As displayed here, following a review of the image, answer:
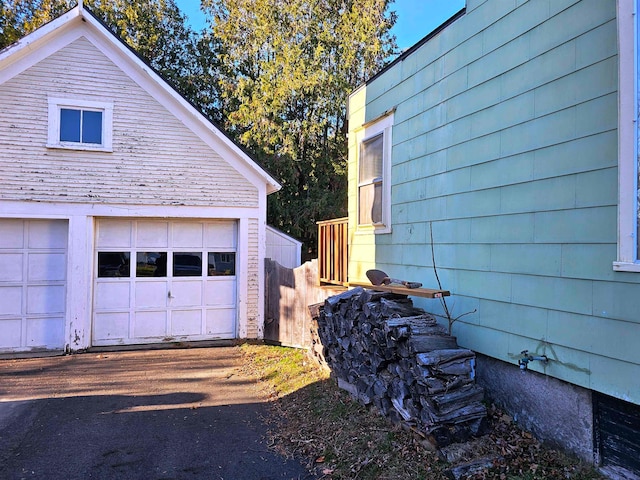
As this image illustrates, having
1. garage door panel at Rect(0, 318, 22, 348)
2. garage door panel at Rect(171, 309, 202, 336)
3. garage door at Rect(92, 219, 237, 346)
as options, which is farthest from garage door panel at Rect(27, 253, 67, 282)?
garage door panel at Rect(171, 309, 202, 336)

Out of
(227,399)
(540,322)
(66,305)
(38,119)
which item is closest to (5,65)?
(38,119)

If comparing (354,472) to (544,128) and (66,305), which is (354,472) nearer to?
(544,128)

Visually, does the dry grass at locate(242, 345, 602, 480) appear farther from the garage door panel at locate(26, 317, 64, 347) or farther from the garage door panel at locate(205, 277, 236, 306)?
the garage door panel at locate(26, 317, 64, 347)

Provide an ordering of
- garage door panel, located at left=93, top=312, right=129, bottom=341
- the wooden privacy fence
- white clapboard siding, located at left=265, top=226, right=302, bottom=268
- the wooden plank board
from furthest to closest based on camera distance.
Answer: white clapboard siding, located at left=265, top=226, right=302, bottom=268 → garage door panel, located at left=93, top=312, right=129, bottom=341 → the wooden privacy fence → the wooden plank board

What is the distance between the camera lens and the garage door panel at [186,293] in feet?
31.8

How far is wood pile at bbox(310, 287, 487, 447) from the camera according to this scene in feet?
12.3

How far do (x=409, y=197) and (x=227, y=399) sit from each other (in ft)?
11.8

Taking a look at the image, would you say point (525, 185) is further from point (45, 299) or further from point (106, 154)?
point (45, 299)

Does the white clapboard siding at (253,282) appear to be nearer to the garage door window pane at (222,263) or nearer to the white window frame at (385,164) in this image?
the garage door window pane at (222,263)

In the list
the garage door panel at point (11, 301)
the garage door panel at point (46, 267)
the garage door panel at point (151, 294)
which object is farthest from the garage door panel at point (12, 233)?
the garage door panel at point (151, 294)

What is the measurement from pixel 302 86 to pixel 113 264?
1008cm

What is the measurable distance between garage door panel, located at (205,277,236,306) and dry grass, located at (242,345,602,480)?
162 inches

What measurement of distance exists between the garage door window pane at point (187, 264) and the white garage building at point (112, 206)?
0.02 meters

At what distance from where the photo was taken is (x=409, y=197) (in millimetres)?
5816
